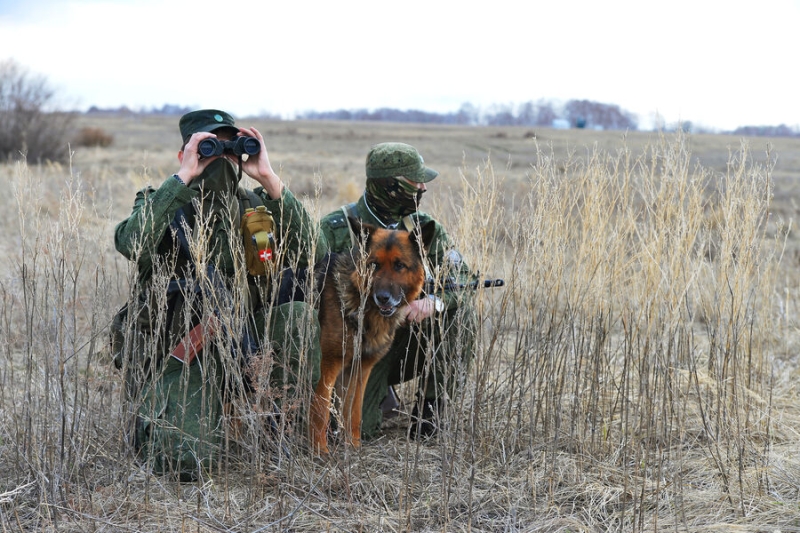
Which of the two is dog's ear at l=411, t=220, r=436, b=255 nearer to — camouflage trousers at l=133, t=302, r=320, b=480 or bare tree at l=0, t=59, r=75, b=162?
camouflage trousers at l=133, t=302, r=320, b=480

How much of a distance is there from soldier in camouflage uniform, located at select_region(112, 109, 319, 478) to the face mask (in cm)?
68

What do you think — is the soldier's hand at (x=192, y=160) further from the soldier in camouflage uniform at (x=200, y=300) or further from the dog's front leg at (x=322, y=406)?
the dog's front leg at (x=322, y=406)

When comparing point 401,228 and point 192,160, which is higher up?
point 192,160

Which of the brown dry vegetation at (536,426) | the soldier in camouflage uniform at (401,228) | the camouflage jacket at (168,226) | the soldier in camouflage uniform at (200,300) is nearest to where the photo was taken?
the brown dry vegetation at (536,426)

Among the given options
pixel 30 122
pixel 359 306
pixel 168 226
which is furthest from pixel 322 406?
pixel 30 122

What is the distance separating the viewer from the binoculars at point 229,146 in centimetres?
325

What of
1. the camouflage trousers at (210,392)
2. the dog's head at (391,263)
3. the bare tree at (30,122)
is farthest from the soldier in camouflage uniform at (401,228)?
the bare tree at (30,122)

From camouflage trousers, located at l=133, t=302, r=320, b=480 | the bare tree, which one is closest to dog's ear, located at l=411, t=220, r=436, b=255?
camouflage trousers, located at l=133, t=302, r=320, b=480

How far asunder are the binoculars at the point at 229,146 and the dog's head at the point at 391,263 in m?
0.62

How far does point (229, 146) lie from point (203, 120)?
0.40 m

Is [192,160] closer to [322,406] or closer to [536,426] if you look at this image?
[322,406]

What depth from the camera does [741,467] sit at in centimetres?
315

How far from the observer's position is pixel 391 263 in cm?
373

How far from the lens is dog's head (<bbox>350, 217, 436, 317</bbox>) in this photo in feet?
11.9
